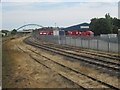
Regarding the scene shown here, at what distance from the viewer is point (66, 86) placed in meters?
16.0

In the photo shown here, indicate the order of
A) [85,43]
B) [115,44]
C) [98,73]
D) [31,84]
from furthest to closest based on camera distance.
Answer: [85,43], [115,44], [98,73], [31,84]

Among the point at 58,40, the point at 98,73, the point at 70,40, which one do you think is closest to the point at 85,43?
the point at 70,40

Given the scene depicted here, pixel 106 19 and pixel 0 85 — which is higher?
pixel 106 19

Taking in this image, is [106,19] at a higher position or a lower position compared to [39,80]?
higher

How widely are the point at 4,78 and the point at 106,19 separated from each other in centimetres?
7878

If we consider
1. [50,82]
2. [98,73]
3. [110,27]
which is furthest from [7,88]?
[110,27]

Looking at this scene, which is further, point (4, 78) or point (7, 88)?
point (4, 78)

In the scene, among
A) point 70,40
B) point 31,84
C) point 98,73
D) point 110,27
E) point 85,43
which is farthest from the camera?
point 110,27

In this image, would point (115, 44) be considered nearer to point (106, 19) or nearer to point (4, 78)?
point (4, 78)

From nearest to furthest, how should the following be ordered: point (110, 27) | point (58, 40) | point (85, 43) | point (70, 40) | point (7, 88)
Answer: point (7, 88) < point (85, 43) < point (70, 40) < point (58, 40) < point (110, 27)

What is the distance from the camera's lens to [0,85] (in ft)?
54.2

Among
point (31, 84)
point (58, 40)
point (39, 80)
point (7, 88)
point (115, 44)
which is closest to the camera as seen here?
point (7, 88)

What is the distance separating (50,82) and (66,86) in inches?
70.3

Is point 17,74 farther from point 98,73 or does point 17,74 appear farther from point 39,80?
point 98,73
